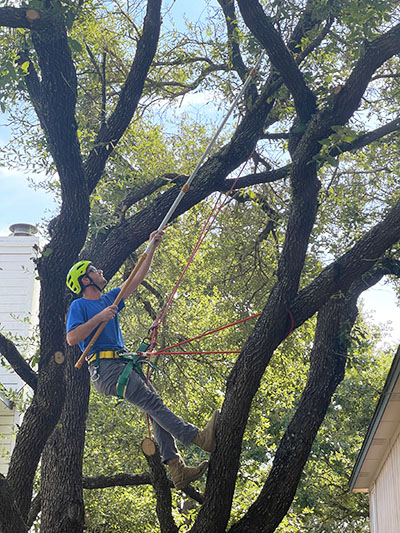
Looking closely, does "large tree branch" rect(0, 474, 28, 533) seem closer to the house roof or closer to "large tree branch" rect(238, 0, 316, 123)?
the house roof

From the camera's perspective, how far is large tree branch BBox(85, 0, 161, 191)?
730 centimetres

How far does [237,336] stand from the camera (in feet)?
35.1

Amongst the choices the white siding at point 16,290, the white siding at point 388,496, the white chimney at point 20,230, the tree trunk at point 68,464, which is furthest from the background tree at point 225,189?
the white chimney at point 20,230

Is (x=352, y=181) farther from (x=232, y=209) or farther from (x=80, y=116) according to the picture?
(x=80, y=116)

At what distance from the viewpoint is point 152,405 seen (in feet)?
18.7

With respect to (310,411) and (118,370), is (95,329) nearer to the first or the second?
(118,370)

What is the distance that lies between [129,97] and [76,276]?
226 cm

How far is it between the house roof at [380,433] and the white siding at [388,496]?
95mm

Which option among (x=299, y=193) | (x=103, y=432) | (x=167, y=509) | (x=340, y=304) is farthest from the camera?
(x=103, y=432)

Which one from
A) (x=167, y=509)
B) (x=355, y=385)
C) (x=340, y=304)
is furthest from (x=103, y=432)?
(x=355, y=385)

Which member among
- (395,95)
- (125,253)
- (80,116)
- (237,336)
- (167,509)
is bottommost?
(167,509)

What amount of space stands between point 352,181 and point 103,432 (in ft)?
19.0

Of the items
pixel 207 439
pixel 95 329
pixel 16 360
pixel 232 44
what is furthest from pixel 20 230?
pixel 207 439

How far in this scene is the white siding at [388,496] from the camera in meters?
6.86
